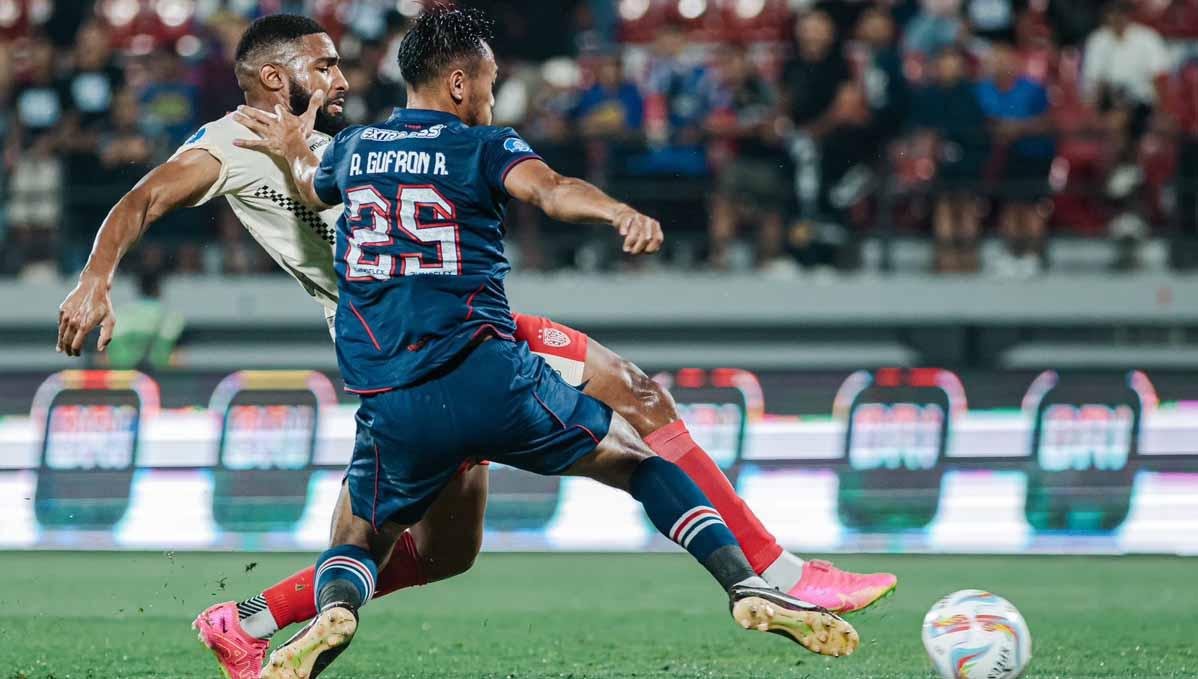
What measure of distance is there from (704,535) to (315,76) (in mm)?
2229

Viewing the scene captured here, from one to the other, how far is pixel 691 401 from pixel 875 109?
3.10 metres

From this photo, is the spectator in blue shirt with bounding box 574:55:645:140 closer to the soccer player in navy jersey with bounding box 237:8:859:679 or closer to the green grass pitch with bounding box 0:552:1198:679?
the green grass pitch with bounding box 0:552:1198:679

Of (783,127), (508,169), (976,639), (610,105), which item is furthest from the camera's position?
(610,105)

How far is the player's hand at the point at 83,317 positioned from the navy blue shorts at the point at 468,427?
2.68ft

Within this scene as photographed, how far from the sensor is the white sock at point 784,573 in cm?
512

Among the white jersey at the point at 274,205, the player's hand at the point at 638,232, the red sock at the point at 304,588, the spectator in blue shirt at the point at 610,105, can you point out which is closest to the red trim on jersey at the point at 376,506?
the red sock at the point at 304,588

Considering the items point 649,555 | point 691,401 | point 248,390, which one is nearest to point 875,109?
point 691,401

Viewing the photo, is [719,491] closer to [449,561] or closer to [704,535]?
[704,535]

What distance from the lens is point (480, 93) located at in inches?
191

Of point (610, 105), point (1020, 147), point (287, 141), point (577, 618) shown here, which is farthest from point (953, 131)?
point (287, 141)

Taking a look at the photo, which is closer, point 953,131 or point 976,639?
point 976,639

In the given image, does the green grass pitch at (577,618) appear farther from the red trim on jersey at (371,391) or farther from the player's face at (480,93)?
the player's face at (480,93)

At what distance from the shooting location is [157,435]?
33.2 feet

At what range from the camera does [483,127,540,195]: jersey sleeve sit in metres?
4.54
